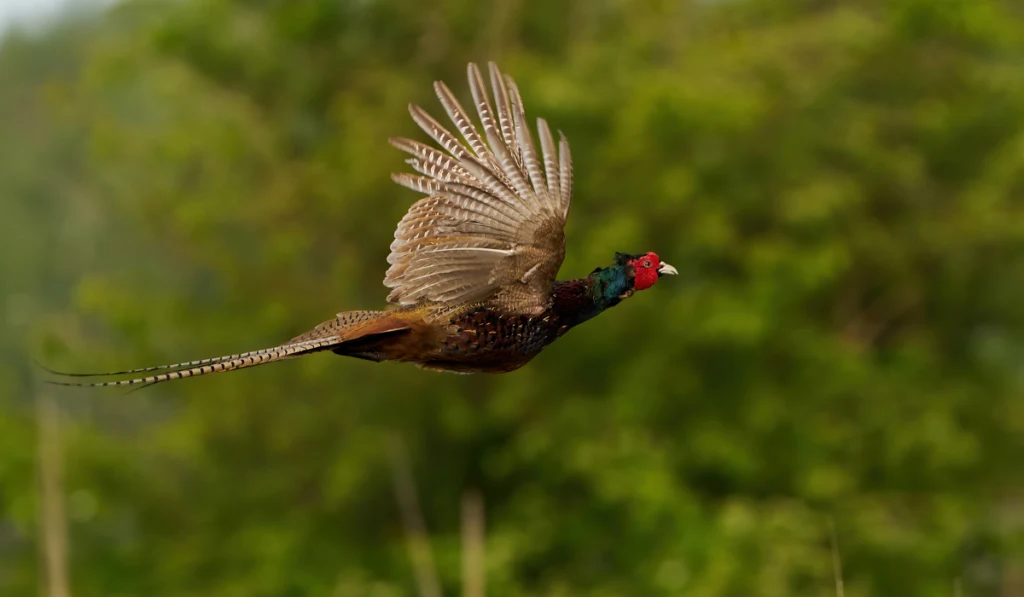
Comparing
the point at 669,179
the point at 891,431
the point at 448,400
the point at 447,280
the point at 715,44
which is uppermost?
the point at 715,44

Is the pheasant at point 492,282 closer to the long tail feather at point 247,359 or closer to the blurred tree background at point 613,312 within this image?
the long tail feather at point 247,359

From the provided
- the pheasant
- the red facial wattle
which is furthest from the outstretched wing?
the red facial wattle

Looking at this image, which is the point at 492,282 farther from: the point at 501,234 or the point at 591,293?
the point at 591,293

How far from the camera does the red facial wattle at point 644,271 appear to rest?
180 inches

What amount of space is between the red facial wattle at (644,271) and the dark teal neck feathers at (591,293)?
0.03 m

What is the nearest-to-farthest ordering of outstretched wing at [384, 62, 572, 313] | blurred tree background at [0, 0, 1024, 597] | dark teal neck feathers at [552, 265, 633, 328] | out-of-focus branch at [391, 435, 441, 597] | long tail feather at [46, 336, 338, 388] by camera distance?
1. long tail feather at [46, 336, 338, 388]
2. outstretched wing at [384, 62, 572, 313]
3. dark teal neck feathers at [552, 265, 633, 328]
4. blurred tree background at [0, 0, 1024, 597]
5. out-of-focus branch at [391, 435, 441, 597]

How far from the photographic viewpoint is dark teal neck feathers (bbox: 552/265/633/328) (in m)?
4.47

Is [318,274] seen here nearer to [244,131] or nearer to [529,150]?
[244,131]

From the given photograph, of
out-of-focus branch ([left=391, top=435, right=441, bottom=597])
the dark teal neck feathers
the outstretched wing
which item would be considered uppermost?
out-of-focus branch ([left=391, top=435, right=441, bottom=597])

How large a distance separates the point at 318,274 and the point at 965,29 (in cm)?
821

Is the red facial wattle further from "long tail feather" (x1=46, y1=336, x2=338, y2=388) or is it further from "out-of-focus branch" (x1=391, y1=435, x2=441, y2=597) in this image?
"out-of-focus branch" (x1=391, y1=435, x2=441, y2=597)

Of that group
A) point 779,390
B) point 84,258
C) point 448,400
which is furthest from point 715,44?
point 84,258

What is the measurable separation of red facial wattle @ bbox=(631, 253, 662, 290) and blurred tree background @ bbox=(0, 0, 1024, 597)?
10222 millimetres

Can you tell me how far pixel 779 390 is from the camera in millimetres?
17078
